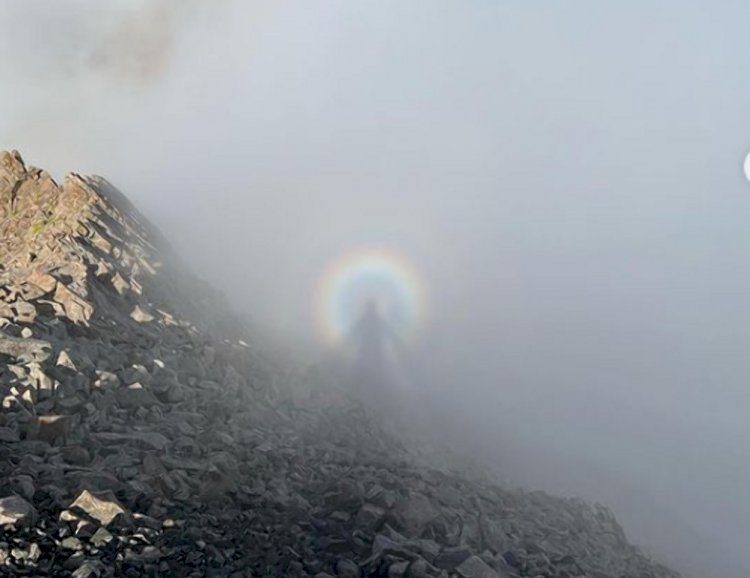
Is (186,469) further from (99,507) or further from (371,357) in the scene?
(371,357)

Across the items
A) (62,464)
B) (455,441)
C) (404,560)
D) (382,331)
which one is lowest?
(62,464)

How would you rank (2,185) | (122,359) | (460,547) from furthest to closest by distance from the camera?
(2,185) < (122,359) < (460,547)

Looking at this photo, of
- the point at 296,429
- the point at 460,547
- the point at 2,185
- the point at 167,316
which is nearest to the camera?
the point at 460,547

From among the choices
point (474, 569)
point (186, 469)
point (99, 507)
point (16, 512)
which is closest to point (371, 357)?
point (186, 469)

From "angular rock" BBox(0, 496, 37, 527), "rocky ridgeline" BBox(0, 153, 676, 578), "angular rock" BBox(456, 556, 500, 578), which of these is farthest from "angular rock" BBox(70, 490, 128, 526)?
"angular rock" BBox(456, 556, 500, 578)

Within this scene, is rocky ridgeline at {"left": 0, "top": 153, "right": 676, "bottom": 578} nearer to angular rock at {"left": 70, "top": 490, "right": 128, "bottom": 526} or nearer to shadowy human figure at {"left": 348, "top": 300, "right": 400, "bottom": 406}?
angular rock at {"left": 70, "top": 490, "right": 128, "bottom": 526}

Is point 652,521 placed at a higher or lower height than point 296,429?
higher

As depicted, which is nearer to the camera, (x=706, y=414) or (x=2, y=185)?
(x=2, y=185)

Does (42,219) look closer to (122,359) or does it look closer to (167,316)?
(167,316)

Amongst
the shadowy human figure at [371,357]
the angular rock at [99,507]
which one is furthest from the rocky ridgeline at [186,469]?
the shadowy human figure at [371,357]

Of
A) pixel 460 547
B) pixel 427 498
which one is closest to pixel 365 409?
pixel 427 498
